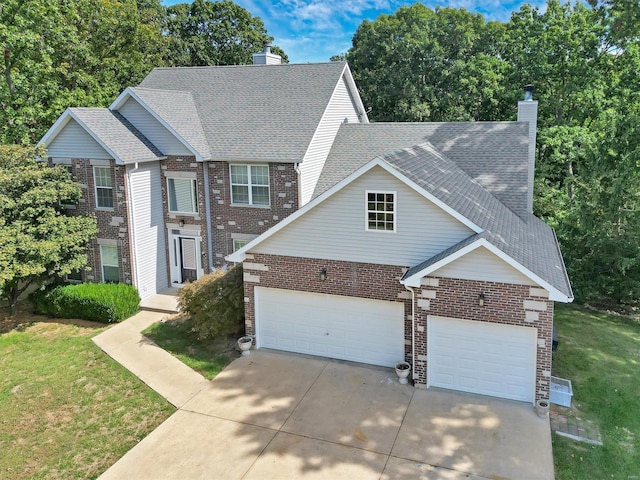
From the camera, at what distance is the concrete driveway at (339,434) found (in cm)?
1003

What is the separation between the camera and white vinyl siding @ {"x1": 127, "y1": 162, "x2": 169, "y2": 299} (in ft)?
63.4

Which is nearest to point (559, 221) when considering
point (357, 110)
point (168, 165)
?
point (357, 110)

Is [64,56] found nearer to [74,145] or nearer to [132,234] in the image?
[74,145]

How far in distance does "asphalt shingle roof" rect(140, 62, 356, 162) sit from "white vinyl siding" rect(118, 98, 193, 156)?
1262 mm

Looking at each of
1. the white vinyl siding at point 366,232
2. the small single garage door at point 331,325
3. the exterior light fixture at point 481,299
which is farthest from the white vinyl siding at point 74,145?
the exterior light fixture at point 481,299

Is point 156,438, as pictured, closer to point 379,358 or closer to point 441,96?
point 379,358

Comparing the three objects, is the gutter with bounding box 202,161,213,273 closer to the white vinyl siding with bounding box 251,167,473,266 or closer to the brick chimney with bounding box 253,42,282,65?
the white vinyl siding with bounding box 251,167,473,266

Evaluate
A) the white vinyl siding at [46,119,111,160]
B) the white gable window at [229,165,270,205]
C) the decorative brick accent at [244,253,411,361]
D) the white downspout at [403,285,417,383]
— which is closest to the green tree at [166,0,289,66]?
the white vinyl siding at [46,119,111,160]

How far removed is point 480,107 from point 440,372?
22.8m

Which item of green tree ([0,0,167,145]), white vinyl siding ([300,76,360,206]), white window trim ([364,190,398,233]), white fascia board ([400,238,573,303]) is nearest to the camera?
white fascia board ([400,238,573,303])

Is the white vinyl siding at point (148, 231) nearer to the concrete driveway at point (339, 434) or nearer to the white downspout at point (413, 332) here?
the concrete driveway at point (339, 434)

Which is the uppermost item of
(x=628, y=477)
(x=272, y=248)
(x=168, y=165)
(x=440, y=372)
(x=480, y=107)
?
(x=480, y=107)

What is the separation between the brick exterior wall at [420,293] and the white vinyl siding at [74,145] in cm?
830

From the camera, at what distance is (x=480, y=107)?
31328mm
